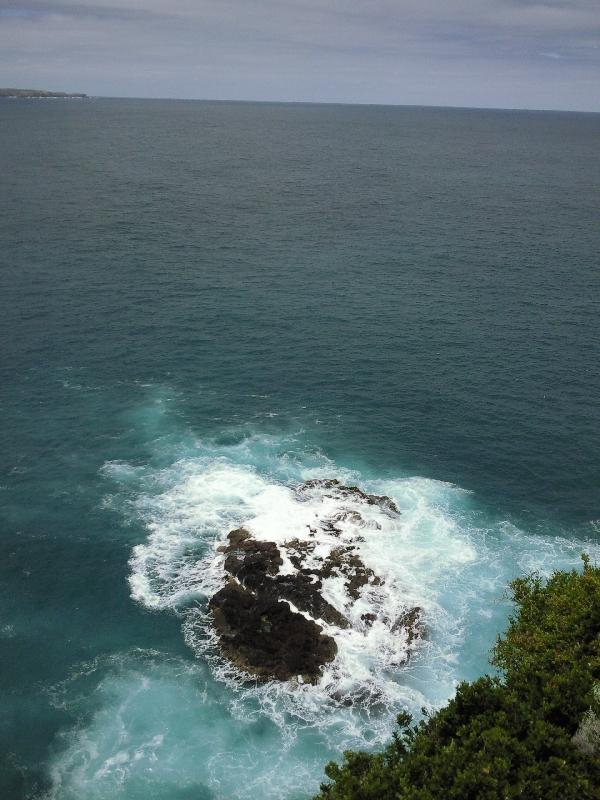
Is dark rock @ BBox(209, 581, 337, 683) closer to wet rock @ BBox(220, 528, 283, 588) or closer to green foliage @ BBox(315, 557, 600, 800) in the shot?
wet rock @ BBox(220, 528, 283, 588)

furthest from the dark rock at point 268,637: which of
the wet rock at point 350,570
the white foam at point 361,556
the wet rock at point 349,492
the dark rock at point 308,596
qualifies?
the wet rock at point 349,492

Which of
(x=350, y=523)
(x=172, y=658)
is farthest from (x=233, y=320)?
(x=172, y=658)

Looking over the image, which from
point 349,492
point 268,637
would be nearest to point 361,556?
point 349,492

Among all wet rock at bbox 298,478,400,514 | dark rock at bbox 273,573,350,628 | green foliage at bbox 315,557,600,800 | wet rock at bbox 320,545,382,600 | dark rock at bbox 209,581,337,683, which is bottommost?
dark rock at bbox 209,581,337,683

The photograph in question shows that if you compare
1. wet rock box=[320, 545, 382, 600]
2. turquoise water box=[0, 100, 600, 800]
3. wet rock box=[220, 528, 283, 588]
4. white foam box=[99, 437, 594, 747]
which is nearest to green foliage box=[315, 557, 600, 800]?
white foam box=[99, 437, 594, 747]

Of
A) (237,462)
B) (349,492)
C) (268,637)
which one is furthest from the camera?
(237,462)

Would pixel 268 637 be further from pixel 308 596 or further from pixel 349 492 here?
pixel 349 492
